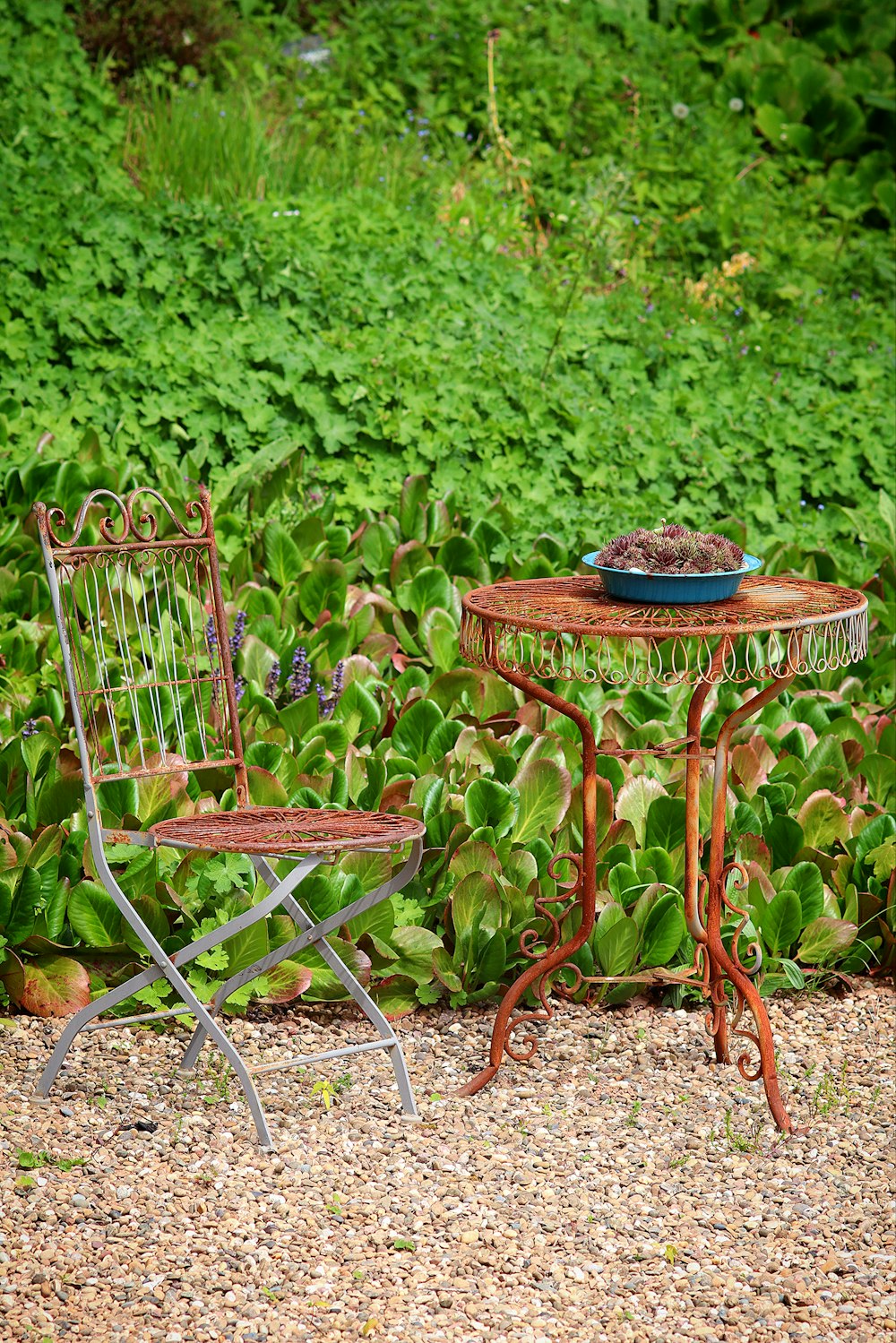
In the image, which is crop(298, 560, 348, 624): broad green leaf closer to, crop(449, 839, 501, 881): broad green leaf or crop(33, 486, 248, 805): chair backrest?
crop(33, 486, 248, 805): chair backrest

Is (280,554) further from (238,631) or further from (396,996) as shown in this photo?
(396,996)

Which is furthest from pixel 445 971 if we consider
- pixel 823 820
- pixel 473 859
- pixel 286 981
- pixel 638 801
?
pixel 823 820

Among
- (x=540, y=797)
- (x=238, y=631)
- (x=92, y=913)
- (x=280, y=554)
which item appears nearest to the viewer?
(x=92, y=913)

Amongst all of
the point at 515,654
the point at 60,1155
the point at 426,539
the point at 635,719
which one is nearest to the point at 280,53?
the point at 426,539

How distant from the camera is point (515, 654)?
9.38 ft

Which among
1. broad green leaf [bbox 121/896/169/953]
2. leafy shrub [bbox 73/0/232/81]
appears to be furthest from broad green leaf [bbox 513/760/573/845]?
leafy shrub [bbox 73/0/232/81]

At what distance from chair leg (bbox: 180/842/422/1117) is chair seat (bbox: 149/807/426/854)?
0.11m

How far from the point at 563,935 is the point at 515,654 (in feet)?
2.97

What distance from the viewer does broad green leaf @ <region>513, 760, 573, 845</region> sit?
3.59 m

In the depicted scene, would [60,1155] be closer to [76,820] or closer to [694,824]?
[76,820]

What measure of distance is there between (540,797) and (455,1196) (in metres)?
1.24

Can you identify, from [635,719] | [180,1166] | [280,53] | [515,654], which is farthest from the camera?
[280,53]

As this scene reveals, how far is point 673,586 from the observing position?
111 inches

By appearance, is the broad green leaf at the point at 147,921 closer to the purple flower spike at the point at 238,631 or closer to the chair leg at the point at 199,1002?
the chair leg at the point at 199,1002
